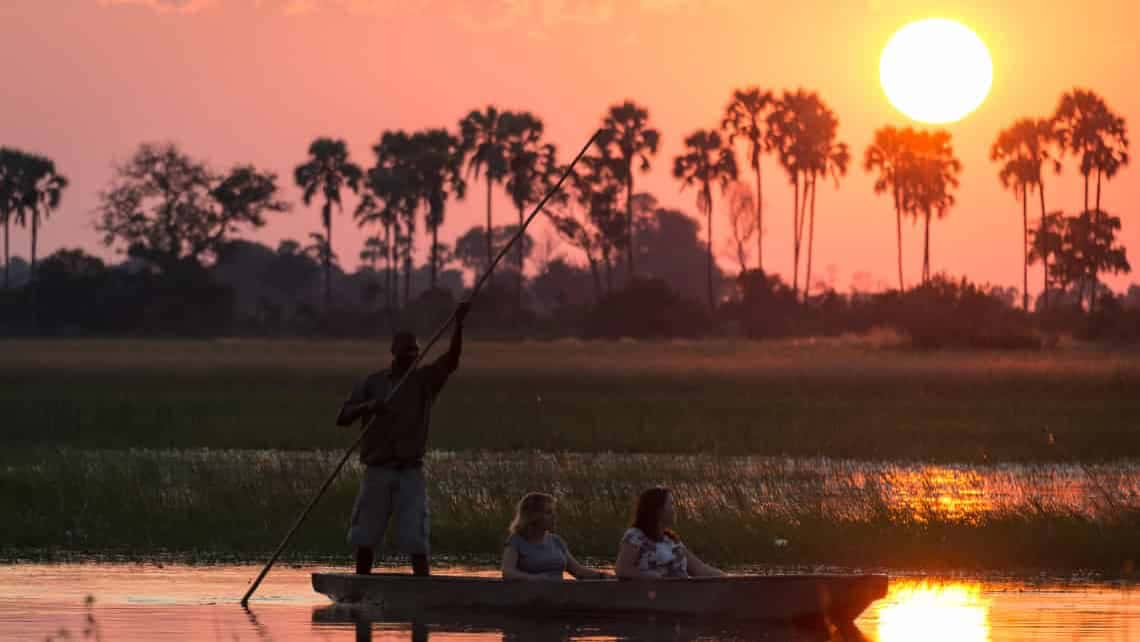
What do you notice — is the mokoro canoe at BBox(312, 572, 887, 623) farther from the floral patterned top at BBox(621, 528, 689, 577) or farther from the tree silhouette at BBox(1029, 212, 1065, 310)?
the tree silhouette at BBox(1029, 212, 1065, 310)

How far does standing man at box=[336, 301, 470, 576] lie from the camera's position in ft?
59.0

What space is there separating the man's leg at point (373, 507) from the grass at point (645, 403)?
783 inches

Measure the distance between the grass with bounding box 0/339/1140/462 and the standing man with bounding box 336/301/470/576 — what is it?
19916 mm

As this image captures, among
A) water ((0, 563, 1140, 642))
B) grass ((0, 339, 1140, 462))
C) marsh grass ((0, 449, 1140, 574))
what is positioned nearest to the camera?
water ((0, 563, 1140, 642))

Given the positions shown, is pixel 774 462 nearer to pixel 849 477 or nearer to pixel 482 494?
pixel 849 477

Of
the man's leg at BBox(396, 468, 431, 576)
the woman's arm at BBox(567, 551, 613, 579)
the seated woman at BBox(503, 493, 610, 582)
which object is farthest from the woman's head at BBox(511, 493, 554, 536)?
the man's leg at BBox(396, 468, 431, 576)

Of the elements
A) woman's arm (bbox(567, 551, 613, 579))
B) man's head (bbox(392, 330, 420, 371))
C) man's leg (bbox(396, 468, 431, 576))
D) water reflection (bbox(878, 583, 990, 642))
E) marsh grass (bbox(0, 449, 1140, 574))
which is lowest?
water reflection (bbox(878, 583, 990, 642))

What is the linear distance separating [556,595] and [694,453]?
20.3 m

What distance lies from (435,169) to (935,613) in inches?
3829

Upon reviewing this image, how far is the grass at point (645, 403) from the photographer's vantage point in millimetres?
39688

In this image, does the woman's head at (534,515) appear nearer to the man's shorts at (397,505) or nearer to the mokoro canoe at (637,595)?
the mokoro canoe at (637,595)

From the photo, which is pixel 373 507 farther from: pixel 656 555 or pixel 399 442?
pixel 656 555

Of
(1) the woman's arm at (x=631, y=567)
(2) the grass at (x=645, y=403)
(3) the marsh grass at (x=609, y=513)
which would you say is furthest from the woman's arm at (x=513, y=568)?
(2) the grass at (x=645, y=403)

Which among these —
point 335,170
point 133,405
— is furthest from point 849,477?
point 335,170
